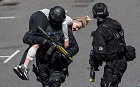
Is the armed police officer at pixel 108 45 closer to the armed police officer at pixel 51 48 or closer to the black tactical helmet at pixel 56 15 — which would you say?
the armed police officer at pixel 51 48

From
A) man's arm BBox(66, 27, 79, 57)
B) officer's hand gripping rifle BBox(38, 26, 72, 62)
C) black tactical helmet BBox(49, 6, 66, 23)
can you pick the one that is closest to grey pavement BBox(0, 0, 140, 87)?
man's arm BBox(66, 27, 79, 57)

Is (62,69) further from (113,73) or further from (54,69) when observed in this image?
(113,73)

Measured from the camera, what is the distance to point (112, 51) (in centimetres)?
834

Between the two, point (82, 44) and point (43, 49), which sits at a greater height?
point (43, 49)

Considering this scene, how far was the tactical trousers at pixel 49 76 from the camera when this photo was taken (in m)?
8.55

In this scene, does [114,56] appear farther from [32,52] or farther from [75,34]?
[75,34]

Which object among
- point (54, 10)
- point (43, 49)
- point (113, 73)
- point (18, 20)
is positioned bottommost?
point (18, 20)

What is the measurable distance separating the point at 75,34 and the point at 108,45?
20.9 ft

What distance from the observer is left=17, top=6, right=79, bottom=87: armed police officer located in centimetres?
820

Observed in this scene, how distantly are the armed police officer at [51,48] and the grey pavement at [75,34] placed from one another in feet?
7.31

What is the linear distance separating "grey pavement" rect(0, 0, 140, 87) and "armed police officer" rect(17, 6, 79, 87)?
7.31 ft

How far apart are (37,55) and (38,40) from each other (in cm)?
42

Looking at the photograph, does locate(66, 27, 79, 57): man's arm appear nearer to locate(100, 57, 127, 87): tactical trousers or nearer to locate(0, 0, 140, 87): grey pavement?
locate(100, 57, 127, 87): tactical trousers

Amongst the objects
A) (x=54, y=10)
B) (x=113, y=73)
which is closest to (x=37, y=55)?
(x=54, y=10)
